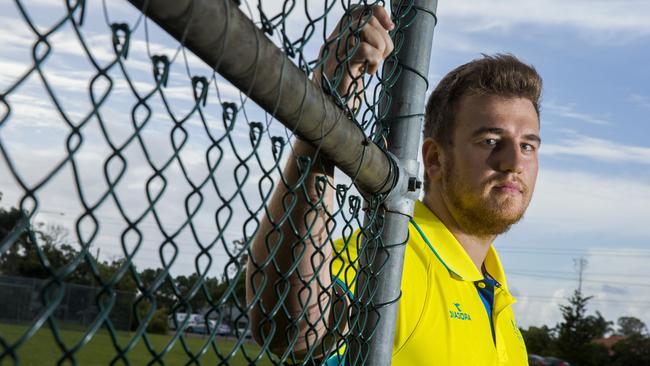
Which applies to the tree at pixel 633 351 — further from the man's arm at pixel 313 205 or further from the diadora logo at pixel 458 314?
the man's arm at pixel 313 205

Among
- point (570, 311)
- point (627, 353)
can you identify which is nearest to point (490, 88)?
point (627, 353)

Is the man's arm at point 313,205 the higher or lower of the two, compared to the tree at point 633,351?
lower

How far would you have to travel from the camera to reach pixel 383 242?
2332mm

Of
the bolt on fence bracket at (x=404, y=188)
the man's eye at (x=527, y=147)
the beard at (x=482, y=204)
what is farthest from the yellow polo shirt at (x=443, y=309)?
the man's eye at (x=527, y=147)

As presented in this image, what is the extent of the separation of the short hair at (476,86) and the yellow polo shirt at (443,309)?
14.2 inches

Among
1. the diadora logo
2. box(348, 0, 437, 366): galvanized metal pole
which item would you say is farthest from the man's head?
box(348, 0, 437, 366): galvanized metal pole

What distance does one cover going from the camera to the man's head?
3.21 m

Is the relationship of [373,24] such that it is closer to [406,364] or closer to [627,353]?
[406,364]

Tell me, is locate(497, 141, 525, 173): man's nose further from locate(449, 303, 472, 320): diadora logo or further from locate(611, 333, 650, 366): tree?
locate(611, 333, 650, 366): tree

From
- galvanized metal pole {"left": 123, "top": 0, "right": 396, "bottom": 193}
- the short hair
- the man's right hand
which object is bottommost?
galvanized metal pole {"left": 123, "top": 0, "right": 396, "bottom": 193}

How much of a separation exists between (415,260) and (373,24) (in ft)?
3.96

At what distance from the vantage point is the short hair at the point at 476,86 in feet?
11.2

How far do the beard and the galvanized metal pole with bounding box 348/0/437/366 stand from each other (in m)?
0.89

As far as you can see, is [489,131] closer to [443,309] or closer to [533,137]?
[533,137]
